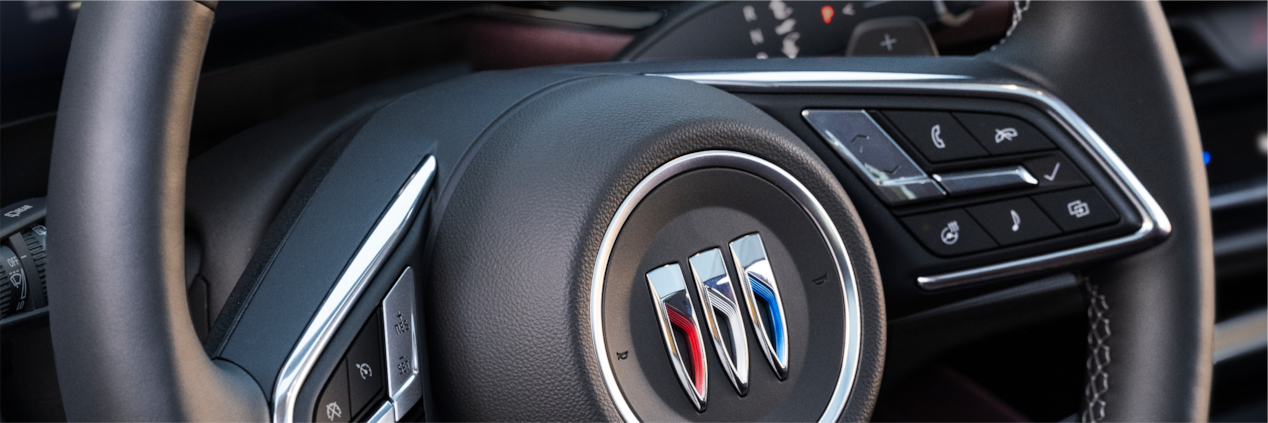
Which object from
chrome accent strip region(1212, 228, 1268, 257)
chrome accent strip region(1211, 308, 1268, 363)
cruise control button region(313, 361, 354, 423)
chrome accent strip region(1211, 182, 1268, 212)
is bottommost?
chrome accent strip region(1211, 308, 1268, 363)

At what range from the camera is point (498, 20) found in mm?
1181

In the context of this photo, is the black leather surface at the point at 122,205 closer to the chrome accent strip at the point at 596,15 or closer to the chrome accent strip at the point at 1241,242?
the chrome accent strip at the point at 596,15

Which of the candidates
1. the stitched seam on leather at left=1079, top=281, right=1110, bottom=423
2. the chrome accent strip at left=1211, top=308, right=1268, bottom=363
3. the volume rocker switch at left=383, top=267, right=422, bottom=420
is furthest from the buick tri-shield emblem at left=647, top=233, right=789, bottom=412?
the chrome accent strip at left=1211, top=308, right=1268, bottom=363

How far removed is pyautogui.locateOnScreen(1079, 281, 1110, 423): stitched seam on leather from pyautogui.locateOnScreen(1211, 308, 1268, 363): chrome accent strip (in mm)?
1174

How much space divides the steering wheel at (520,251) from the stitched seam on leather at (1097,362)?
0.27 meters

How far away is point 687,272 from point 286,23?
494mm

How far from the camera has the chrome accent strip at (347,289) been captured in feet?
2.14

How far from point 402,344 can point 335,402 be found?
63 millimetres

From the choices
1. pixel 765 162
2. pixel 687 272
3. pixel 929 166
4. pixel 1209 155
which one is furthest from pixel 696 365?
pixel 1209 155

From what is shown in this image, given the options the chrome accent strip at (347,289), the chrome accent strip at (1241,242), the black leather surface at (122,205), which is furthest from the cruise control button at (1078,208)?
the chrome accent strip at (1241,242)

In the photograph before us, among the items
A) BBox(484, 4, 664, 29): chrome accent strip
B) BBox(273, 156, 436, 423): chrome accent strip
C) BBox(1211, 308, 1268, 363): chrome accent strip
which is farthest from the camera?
BBox(1211, 308, 1268, 363): chrome accent strip

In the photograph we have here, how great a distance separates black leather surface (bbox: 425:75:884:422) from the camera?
2.23ft

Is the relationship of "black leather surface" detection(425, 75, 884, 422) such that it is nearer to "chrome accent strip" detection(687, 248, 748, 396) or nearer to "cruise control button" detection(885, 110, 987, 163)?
"chrome accent strip" detection(687, 248, 748, 396)

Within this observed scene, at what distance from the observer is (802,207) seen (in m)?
0.82
